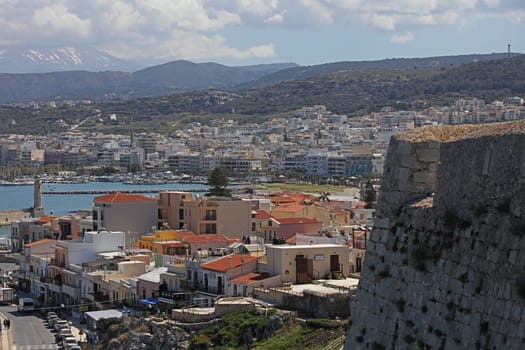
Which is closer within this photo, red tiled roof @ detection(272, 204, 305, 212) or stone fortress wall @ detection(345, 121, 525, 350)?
stone fortress wall @ detection(345, 121, 525, 350)

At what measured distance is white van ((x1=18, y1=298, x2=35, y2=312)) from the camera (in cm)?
3668

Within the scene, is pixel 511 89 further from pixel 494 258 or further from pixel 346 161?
pixel 494 258

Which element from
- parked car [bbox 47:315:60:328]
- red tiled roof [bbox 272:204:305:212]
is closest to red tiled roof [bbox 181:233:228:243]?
parked car [bbox 47:315:60:328]

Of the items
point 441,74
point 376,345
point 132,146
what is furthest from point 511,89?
point 376,345

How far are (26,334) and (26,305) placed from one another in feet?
18.1

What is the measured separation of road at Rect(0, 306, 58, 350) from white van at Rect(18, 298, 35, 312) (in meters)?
0.23

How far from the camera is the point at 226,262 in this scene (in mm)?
29047

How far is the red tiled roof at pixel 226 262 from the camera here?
A: 93.9 feet

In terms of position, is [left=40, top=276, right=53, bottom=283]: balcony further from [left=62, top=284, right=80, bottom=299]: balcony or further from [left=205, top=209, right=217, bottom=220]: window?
[left=205, top=209, right=217, bottom=220]: window

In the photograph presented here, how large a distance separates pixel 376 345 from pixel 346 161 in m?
122

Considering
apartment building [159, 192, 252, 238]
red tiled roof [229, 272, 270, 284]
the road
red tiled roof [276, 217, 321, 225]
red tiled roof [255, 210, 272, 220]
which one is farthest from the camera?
red tiled roof [255, 210, 272, 220]

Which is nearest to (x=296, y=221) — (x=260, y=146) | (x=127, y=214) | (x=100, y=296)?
(x=127, y=214)

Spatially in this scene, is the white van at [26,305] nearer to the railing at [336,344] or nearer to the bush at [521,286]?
the railing at [336,344]

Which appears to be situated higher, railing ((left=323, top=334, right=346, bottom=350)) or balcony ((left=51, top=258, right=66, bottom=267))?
railing ((left=323, top=334, right=346, bottom=350))
